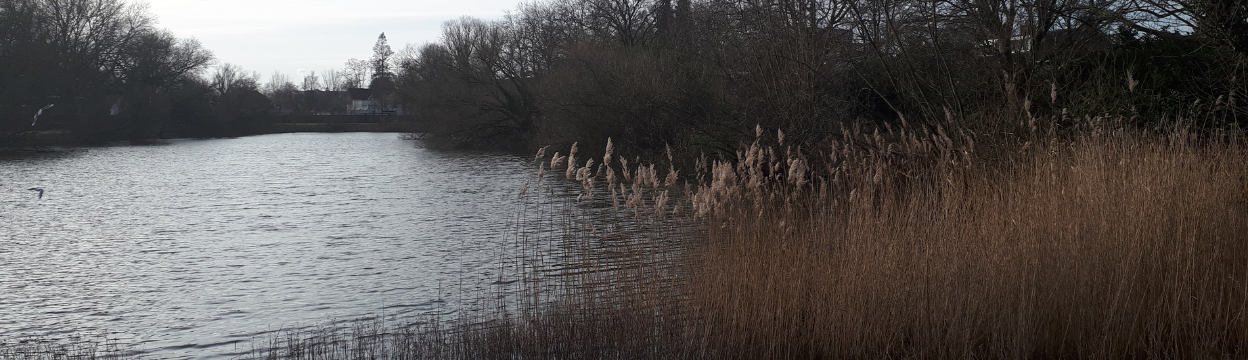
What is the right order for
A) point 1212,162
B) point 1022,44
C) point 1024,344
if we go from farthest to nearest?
point 1022,44 → point 1212,162 → point 1024,344

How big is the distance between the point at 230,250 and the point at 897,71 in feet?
29.2

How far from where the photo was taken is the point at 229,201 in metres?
19.3

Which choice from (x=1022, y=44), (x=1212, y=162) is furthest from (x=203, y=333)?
(x=1022, y=44)

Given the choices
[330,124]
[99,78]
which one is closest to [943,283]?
[99,78]

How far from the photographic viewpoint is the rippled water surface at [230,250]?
823cm

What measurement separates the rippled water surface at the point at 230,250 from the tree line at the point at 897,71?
14.1 ft

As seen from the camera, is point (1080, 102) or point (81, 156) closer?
point (1080, 102)

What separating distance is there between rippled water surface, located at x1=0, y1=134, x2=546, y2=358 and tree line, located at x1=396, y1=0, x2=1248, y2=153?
14.1 feet

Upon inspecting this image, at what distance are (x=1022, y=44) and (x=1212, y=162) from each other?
3.81 metres

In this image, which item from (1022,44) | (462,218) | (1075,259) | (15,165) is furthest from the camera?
(15,165)

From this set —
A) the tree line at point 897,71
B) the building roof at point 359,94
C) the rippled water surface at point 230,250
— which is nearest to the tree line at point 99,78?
the rippled water surface at point 230,250

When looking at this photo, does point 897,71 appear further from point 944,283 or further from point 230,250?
point 230,250

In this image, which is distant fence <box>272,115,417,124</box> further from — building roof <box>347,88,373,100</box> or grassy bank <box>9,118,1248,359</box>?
grassy bank <box>9,118,1248,359</box>

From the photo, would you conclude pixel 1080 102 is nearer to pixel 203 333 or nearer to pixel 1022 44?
pixel 1022 44
